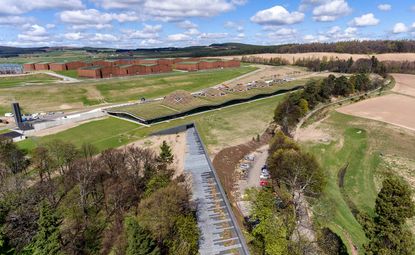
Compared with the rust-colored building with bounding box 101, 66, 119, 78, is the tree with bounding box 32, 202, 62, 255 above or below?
below

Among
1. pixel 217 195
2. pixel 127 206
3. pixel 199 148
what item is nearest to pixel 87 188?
pixel 127 206

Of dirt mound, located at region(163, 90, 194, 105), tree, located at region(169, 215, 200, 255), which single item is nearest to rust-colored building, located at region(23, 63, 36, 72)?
dirt mound, located at region(163, 90, 194, 105)

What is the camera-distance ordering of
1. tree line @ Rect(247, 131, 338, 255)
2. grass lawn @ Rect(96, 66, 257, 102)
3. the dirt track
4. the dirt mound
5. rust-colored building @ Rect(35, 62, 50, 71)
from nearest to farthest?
tree line @ Rect(247, 131, 338, 255)
the dirt track
the dirt mound
grass lawn @ Rect(96, 66, 257, 102)
rust-colored building @ Rect(35, 62, 50, 71)

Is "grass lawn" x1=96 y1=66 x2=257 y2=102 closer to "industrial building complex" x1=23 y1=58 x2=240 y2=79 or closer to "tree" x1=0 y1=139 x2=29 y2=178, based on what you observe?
"industrial building complex" x1=23 y1=58 x2=240 y2=79

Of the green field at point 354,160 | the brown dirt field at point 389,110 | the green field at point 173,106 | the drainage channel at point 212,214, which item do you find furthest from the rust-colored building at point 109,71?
the brown dirt field at point 389,110

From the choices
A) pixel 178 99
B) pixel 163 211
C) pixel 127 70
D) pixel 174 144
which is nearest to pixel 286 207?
pixel 163 211

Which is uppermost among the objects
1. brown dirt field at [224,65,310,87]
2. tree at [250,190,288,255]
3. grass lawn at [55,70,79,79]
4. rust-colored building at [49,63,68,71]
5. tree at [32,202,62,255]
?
rust-colored building at [49,63,68,71]

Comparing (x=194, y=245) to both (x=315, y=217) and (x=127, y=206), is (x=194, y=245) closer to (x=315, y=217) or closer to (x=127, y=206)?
(x=127, y=206)

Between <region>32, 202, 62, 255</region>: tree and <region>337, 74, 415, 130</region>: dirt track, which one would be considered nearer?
<region>32, 202, 62, 255</region>: tree
